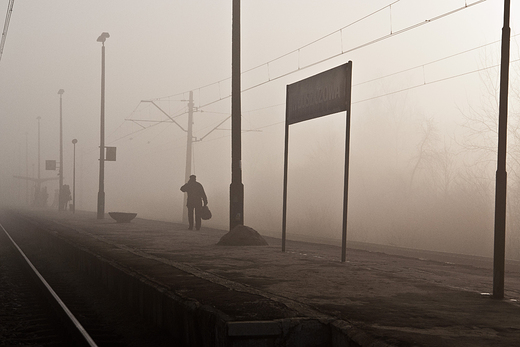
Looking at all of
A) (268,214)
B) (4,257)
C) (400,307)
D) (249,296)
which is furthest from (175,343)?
(268,214)

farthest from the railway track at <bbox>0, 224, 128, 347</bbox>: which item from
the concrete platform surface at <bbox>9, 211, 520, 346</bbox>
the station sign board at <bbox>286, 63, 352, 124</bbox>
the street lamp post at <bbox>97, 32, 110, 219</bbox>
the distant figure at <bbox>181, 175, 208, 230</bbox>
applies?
the street lamp post at <bbox>97, 32, 110, 219</bbox>

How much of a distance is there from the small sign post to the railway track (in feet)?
15.5

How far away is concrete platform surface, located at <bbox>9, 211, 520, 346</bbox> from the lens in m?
5.84

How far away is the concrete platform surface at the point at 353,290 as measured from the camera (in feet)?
19.2

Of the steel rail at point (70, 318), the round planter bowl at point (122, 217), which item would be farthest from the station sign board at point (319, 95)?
the round planter bowl at point (122, 217)

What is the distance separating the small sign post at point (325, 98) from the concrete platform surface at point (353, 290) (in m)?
1.32

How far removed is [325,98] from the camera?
1250 centimetres

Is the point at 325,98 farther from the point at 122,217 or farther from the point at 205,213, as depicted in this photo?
the point at 122,217

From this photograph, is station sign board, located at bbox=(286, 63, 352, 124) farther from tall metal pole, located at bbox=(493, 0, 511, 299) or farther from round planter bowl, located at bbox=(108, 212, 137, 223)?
round planter bowl, located at bbox=(108, 212, 137, 223)

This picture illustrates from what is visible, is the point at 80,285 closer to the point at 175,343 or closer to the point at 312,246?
the point at 175,343

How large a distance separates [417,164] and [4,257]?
28.8 m

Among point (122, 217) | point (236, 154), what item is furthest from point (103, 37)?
point (236, 154)

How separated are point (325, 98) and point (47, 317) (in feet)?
21.5

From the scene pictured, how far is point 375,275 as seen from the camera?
9945 millimetres
